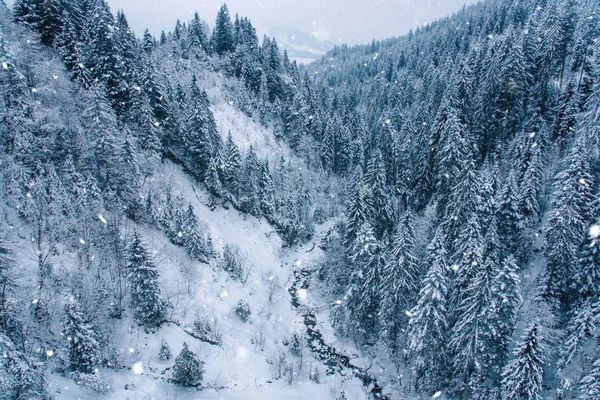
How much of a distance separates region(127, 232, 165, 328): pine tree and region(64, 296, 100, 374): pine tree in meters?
5.75

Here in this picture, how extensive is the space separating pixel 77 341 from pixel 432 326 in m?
27.0

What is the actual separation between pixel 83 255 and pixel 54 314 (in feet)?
20.3

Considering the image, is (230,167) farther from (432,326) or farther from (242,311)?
(432,326)

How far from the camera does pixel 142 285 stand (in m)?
28.5

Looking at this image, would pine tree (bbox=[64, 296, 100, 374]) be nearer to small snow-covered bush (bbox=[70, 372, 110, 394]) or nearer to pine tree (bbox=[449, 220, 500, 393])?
small snow-covered bush (bbox=[70, 372, 110, 394])

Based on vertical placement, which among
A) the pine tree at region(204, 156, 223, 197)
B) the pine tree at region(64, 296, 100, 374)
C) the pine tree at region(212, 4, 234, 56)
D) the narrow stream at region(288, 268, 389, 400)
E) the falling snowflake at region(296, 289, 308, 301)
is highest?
the pine tree at region(212, 4, 234, 56)

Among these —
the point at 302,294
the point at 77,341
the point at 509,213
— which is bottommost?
the point at 302,294

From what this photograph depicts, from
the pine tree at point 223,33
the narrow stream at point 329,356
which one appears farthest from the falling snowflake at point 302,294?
the pine tree at point 223,33

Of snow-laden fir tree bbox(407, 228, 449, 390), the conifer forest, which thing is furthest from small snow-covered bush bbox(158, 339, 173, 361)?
snow-laden fir tree bbox(407, 228, 449, 390)

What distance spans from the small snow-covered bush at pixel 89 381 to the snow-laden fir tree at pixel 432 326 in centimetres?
2376

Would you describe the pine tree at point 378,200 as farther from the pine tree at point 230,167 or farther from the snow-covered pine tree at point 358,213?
the pine tree at point 230,167

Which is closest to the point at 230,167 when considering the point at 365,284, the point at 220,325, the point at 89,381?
the point at 220,325

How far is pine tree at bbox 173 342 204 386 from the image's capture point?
2598 centimetres

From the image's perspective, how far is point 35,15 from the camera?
4228 centimetres
